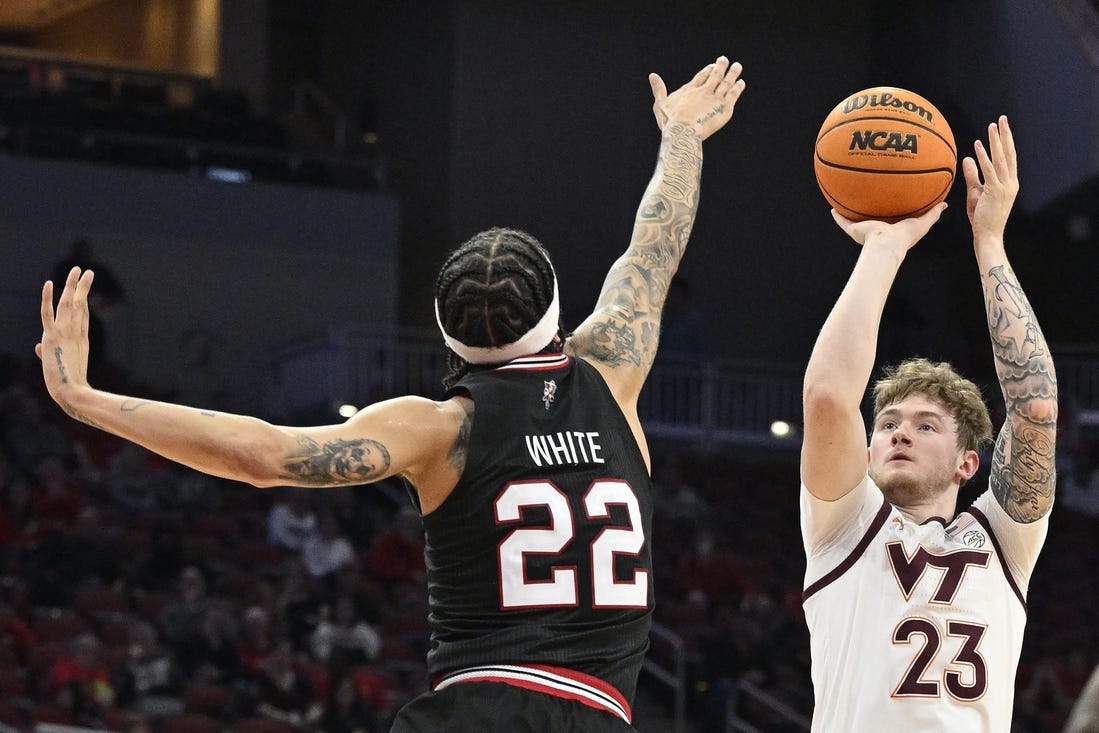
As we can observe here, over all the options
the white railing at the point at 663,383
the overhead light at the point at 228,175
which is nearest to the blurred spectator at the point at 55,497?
the white railing at the point at 663,383

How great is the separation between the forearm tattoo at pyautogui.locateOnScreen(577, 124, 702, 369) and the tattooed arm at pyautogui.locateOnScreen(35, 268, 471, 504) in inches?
22.1

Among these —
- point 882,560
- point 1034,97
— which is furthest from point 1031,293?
point 882,560

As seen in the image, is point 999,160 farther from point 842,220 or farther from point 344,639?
point 344,639

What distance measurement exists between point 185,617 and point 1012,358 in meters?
8.12

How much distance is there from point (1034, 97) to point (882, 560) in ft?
51.8

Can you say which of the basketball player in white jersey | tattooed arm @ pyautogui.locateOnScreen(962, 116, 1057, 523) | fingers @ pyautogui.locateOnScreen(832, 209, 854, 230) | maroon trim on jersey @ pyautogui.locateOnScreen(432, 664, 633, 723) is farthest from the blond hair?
maroon trim on jersey @ pyautogui.locateOnScreen(432, 664, 633, 723)

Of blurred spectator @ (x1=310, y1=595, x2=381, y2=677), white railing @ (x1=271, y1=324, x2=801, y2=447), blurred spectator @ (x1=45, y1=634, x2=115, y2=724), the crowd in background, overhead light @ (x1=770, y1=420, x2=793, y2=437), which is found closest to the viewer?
blurred spectator @ (x1=45, y1=634, x2=115, y2=724)

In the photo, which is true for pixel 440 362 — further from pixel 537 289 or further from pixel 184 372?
pixel 537 289

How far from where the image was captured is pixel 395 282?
62.2ft

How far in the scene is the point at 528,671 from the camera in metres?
3.27

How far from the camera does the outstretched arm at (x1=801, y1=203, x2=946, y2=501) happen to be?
3.58 meters

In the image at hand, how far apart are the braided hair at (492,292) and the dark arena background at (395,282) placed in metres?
6.92

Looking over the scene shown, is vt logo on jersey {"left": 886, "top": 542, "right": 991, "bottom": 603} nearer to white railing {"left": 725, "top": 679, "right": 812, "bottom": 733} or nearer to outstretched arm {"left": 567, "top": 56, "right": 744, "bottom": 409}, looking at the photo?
outstretched arm {"left": 567, "top": 56, "right": 744, "bottom": 409}

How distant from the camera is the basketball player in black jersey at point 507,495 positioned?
3197mm
